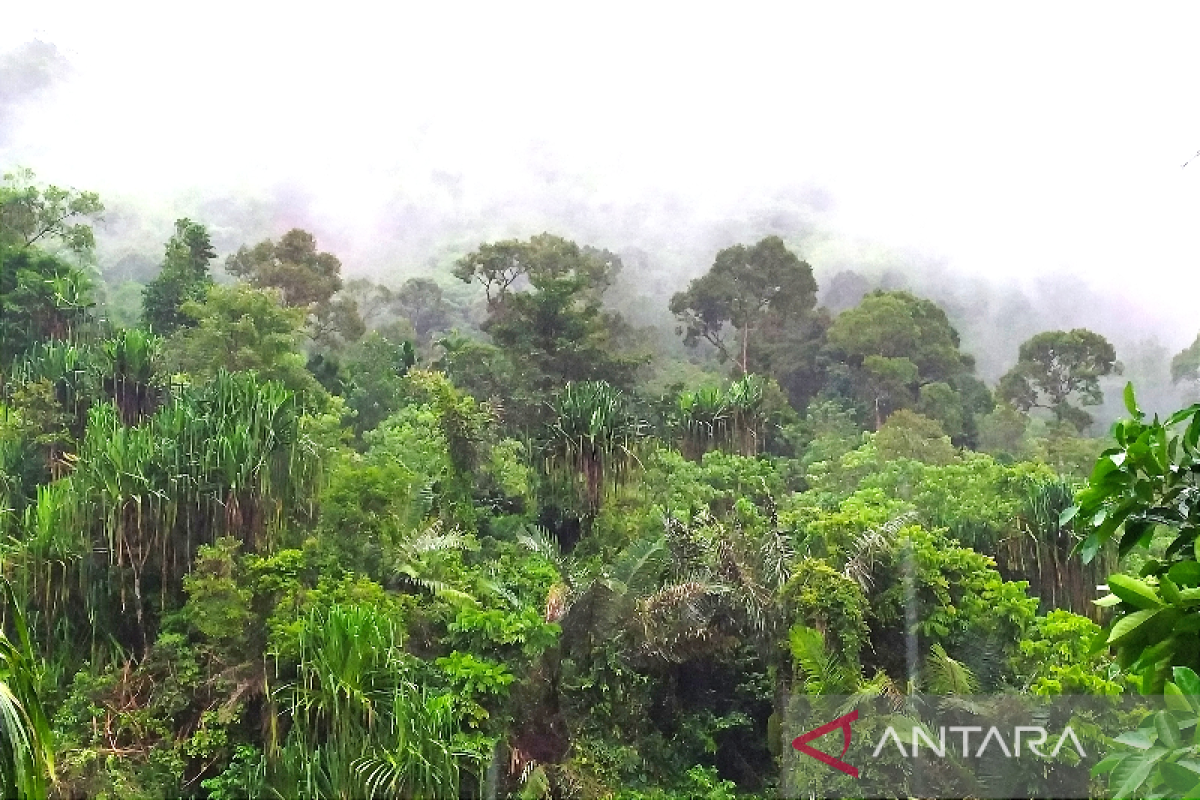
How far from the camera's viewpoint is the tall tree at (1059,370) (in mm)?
16641

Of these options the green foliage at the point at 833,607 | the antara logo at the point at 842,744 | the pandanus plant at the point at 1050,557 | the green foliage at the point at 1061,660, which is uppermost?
the pandanus plant at the point at 1050,557

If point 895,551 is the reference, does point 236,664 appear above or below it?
below

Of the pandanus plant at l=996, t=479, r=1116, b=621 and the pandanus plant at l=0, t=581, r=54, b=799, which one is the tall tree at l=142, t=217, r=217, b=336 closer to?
the pandanus plant at l=996, t=479, r=1116, b=621

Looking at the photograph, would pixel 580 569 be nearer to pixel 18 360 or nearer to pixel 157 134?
pixel 18 360

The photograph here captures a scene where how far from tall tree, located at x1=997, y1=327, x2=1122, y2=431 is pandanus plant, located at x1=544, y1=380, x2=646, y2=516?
874 centimetres

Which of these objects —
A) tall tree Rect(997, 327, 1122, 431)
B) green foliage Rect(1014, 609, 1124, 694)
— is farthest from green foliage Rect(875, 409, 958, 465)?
green foliage Rect(1014, 609, 1124, 694)

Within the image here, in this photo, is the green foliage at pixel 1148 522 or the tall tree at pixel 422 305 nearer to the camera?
the green foliage at pixel 1148 522

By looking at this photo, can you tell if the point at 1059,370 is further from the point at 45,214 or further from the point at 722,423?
the point at 45,214

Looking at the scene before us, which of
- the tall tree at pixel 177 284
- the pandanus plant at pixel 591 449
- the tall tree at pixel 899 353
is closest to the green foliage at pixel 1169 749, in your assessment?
the pandanus plant at pixel 591 449

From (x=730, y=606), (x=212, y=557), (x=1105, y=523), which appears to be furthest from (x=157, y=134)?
(x=1105, y=523)

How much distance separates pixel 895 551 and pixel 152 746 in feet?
20.0

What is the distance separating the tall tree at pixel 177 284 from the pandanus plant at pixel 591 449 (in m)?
5.32

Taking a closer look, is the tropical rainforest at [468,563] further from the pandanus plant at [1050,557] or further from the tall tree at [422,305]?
the tall tree at [422,305]

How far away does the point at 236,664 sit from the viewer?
8.04m
